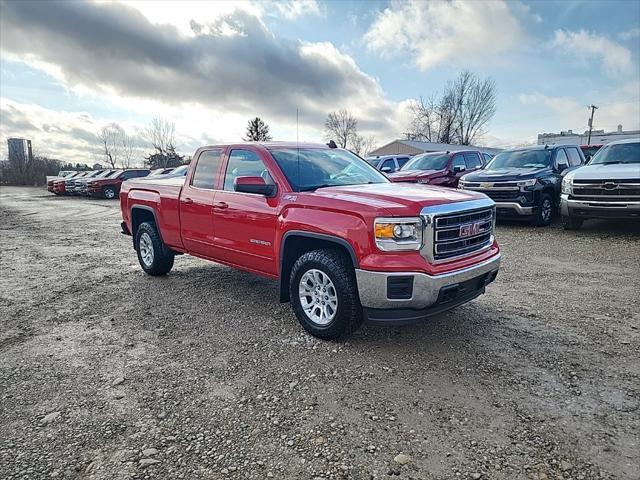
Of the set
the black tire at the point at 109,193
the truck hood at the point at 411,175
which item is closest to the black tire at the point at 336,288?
the truck hood at the point at 411,175

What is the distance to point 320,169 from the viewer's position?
4.60 metres

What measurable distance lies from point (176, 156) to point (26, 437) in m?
52.4

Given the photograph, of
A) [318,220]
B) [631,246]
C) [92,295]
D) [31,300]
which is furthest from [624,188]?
[31,300]

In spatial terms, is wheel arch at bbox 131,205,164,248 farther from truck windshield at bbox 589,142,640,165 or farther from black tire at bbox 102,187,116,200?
black tire at bbox 102,187,116,200

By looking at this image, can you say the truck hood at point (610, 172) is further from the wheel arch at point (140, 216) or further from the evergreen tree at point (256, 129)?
the evergreen tree at point (256, 129)

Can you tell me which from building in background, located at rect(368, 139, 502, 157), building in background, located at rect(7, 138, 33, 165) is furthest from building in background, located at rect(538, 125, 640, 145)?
building in background, located at rect(7, 138, 33, 165)

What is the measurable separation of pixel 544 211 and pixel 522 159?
1536 mm

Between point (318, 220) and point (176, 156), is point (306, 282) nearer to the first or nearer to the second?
point (318, 220)

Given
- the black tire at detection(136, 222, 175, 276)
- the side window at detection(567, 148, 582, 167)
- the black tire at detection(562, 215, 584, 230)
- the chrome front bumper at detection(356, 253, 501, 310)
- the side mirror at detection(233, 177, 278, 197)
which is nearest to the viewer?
the chrome front bumper at detection(356, 253, 501, 310)

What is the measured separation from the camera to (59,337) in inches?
165

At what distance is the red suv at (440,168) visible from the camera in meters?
11.7

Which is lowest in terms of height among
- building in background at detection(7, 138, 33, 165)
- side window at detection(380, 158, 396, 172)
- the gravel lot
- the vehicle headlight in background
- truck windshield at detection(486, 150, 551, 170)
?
the gravel lot

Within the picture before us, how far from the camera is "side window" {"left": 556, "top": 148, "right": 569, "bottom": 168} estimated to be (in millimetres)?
10562

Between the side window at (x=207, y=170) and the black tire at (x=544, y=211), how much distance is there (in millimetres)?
7626
